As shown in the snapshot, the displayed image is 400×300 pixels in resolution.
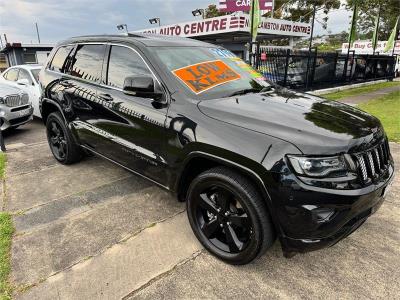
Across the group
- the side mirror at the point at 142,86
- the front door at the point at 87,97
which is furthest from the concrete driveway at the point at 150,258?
the side mirror at the point at 142,86

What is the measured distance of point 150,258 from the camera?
2.86 m

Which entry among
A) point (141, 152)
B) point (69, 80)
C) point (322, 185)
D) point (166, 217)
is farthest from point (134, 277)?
point (69, 80)

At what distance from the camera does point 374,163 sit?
96.8 inches

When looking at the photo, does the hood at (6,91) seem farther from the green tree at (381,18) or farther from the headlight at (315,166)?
the green tree at (381,18)

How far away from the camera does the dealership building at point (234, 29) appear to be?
19.6m

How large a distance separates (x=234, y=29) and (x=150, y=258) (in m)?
18.8

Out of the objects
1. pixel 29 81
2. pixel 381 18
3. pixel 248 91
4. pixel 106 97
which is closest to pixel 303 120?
pixel 248 91

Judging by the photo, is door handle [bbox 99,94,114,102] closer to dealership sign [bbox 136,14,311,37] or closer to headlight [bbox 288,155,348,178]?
headlight [bbox 288,155,348,178]

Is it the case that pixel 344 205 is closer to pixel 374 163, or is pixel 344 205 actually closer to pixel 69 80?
pixel 374 163

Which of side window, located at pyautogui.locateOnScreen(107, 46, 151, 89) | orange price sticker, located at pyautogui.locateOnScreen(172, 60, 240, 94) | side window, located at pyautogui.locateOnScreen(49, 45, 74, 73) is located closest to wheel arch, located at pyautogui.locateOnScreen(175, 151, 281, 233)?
orange price sticker, located at pyautogui.locateOnScreen(172, 60, 240, 94)

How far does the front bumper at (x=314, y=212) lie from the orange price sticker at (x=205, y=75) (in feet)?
4.27

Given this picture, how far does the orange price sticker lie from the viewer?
3.04m

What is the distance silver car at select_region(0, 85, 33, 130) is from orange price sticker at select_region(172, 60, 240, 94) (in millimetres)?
5286

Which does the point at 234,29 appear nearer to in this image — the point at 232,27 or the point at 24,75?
the point at 232,27
